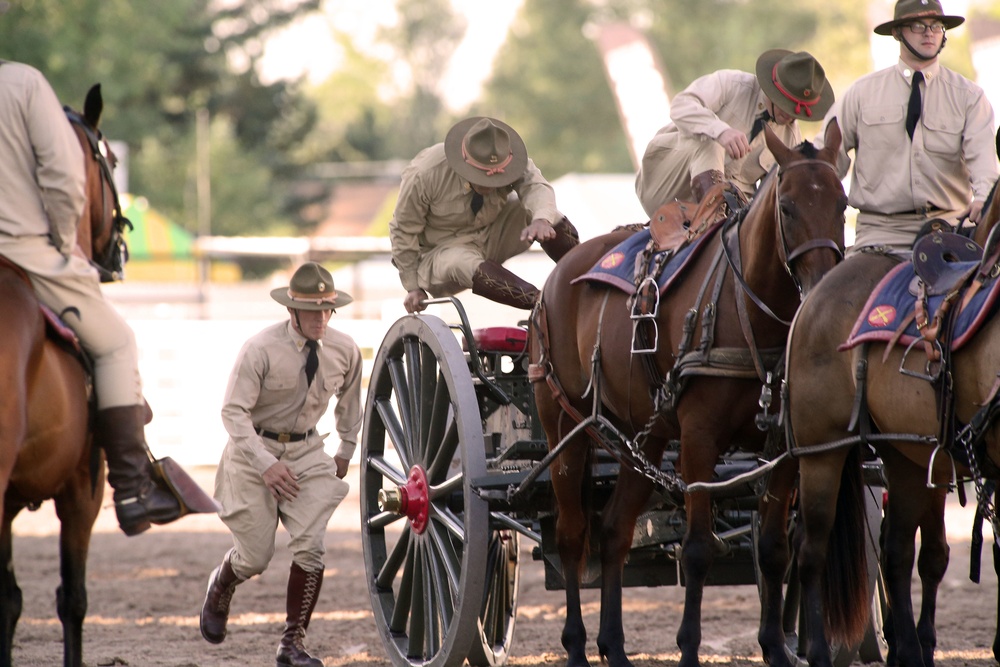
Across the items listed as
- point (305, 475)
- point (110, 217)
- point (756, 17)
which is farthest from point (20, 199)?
point (756, 17)

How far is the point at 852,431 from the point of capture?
4688mm

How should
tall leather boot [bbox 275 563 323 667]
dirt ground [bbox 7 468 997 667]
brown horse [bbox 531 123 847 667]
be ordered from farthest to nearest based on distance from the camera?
dirt ground [bbox 7 468 997 667]
tall leather boot [bbox 275 563 323 667]
brown horse [bbox 531 123 847 667]

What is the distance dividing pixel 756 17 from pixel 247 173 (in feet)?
74.1

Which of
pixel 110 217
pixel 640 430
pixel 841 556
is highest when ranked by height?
pixel 110 217

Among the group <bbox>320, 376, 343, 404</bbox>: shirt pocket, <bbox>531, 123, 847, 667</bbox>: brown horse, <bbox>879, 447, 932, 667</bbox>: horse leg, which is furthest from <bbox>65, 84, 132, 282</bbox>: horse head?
→ <bbox>879, 447, 932, 667</bbox>: horse leg

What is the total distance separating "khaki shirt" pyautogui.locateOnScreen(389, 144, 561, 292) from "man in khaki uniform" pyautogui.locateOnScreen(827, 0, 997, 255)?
157cm

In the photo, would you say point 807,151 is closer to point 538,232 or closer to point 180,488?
point 538,232

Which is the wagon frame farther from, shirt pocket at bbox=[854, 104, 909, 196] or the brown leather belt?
shirt pocket at bbox=[854, 104, 909, 196]

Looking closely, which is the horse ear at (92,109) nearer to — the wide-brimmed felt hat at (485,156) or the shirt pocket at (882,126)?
the wide-brimmed felt hat at (485,156)

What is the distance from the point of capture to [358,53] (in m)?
77.4

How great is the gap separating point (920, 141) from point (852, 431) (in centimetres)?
139

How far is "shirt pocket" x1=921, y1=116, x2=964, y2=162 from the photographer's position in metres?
5.39

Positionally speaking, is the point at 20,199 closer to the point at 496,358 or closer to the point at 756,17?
the point at 496,358

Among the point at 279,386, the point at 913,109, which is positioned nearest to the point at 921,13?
the point at 913,109
